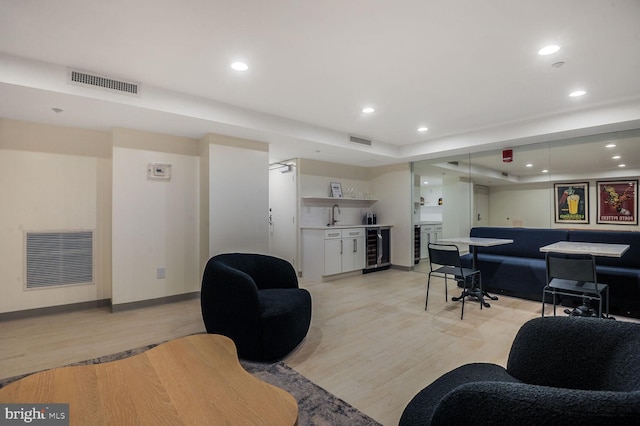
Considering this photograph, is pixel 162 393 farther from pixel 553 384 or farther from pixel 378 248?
pixel 378 248

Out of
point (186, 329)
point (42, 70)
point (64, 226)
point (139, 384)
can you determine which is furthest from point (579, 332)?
point (64, 226)

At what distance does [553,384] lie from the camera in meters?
1.28

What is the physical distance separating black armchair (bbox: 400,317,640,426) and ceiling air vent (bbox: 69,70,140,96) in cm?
355

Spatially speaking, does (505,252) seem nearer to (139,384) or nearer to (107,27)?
(139,384)

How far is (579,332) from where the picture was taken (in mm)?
1281

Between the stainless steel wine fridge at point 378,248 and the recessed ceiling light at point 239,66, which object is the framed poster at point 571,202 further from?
the recessed ceiling light at point 239,66

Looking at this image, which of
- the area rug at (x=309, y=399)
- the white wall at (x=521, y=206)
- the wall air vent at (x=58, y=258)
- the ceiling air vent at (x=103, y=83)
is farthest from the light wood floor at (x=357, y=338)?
the ceiling air vent at (x=103, y=83)

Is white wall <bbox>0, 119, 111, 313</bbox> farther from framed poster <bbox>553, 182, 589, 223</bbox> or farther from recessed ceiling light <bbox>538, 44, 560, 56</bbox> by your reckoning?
framed poster <bbox>553, 182, 589, 223</bbox>

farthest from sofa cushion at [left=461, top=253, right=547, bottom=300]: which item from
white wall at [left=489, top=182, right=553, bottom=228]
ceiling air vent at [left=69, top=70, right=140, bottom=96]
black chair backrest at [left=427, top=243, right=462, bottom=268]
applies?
ceiling air vent at [left=69, top=70, right=140, bottom=96]

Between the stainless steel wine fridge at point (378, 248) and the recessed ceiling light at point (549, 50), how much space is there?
4170mm

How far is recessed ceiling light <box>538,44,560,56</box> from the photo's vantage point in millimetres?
2533

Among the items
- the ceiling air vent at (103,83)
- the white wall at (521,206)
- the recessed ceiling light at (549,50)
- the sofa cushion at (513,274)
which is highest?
the recessed ceiling light at (549,50)

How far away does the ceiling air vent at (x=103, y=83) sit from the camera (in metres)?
2.88

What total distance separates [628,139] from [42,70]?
261 inches
